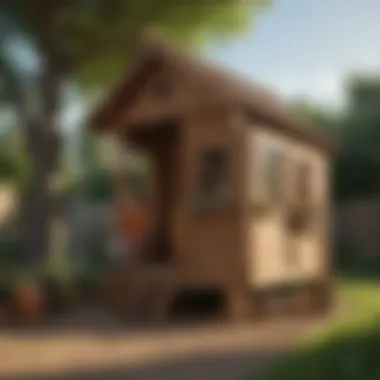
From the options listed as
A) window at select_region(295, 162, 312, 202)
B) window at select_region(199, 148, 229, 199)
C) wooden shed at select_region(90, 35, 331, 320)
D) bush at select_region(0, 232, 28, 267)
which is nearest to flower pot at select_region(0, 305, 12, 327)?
bush at select_region(0, 232, 28, 267)

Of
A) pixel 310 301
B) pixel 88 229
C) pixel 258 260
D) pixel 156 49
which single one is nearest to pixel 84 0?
pixel 156 49

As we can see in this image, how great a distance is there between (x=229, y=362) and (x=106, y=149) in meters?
0.94

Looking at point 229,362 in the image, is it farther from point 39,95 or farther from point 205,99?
point 39,95

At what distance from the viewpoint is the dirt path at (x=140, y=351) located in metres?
1.80

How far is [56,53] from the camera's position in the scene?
8.36ft

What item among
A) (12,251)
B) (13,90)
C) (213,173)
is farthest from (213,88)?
(12,251)

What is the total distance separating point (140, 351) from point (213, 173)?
65cm

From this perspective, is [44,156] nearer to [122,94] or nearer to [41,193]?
[41,193]

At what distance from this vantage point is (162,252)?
274cm

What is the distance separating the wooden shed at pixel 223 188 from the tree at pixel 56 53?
93 millimetres

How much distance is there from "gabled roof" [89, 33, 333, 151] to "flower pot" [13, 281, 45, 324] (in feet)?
1.96

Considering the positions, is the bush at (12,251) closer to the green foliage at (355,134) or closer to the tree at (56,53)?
the tree at (56,53)

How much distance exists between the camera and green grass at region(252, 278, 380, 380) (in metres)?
1.59

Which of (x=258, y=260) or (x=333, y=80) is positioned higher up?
(x=333, y=80)
